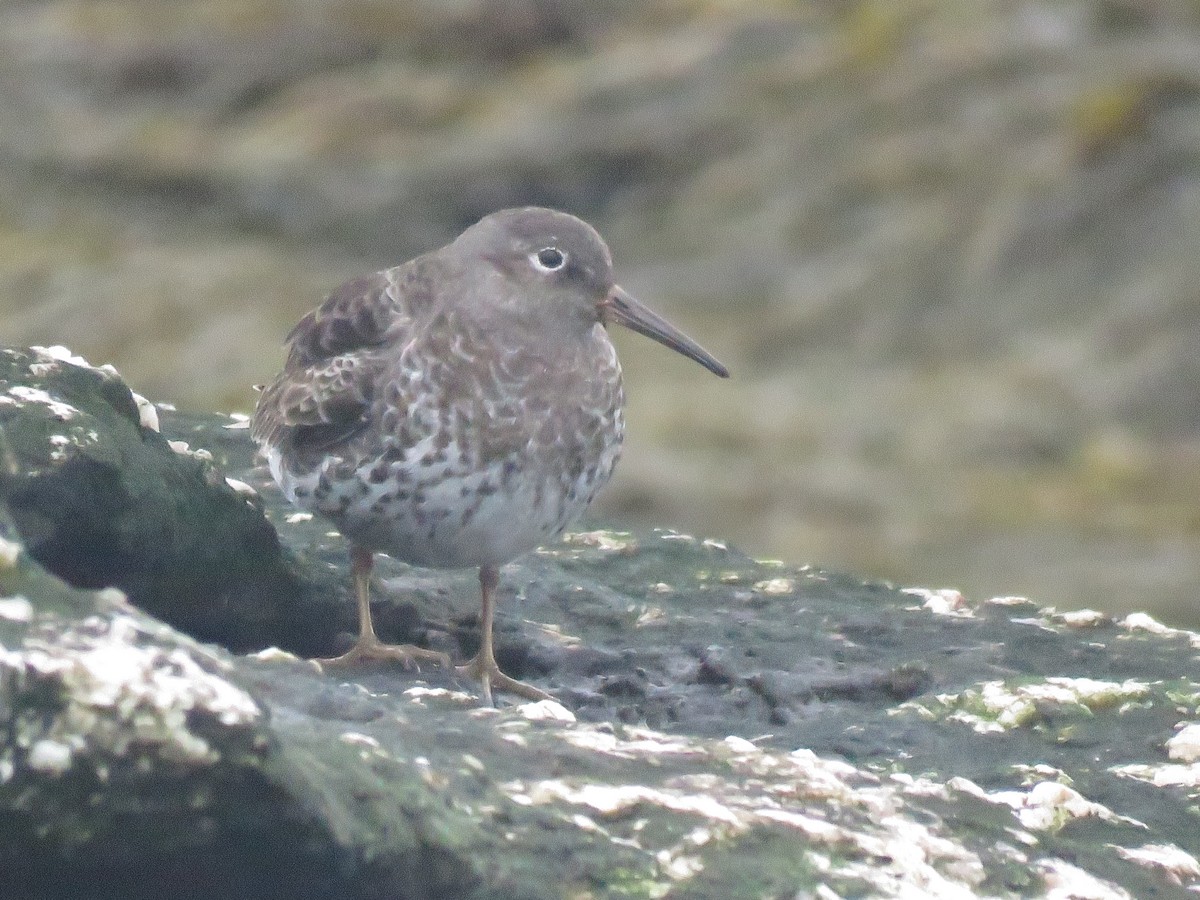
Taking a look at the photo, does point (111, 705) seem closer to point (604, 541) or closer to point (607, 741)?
point (607, 741)

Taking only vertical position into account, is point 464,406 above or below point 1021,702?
above

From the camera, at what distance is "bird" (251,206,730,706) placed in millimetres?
5523

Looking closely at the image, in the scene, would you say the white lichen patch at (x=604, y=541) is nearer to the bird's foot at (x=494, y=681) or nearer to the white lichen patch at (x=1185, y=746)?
the bird's foot at (x=494, y=681)

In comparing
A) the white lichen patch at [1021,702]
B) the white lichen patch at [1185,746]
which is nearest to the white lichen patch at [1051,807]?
the white lichen patch at [1185,746]

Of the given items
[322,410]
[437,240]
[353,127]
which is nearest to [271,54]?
[353,127]

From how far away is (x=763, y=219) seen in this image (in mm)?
13961

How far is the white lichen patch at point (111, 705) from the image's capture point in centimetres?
315

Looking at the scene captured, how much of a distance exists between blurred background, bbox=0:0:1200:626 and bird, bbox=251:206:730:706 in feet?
19.3

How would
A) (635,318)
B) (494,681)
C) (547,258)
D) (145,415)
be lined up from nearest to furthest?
1. (145,415)
2. (494,681)
3. (547,258)
4. (635,318)

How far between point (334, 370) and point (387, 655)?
39.1 inches

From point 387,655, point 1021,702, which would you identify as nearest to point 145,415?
point 387,655

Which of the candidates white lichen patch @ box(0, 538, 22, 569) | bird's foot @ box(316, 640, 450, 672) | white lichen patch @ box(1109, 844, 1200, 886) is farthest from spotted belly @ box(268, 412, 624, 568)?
white lichen patch @ box(0, 538, 22, 569)

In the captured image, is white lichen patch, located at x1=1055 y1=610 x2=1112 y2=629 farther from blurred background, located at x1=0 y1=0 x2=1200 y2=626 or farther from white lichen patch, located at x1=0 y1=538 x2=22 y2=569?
blurred background, located at x1=0 y1=0 x2=1200 y2=626

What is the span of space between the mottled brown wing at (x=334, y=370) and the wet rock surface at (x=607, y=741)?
1.22ft
